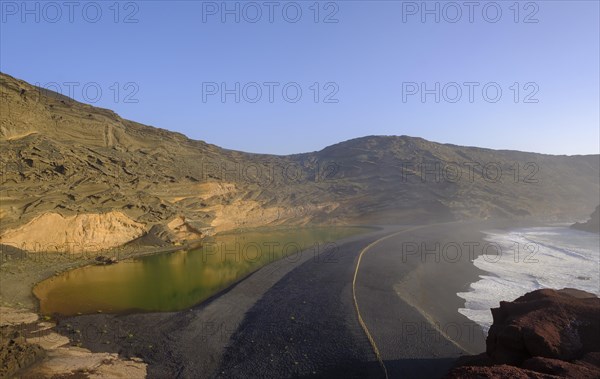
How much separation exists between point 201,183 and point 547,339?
3821cm

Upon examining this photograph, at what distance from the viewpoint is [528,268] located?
26609 millimetres

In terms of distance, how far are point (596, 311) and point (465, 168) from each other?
80053mm

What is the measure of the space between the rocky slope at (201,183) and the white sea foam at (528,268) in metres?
22.7

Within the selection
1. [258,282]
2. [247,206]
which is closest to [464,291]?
[258,282]

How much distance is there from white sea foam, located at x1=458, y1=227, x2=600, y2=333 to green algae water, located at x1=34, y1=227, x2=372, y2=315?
10139 millimetres

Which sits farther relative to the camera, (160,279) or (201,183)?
(201,183)

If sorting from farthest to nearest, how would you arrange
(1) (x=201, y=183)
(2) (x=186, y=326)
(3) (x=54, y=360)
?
(1) (x=201, y=183)
(2) (x=186, y=326)
(3) (x=54, y=360)

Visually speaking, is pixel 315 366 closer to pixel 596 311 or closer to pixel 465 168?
pixel 596 311

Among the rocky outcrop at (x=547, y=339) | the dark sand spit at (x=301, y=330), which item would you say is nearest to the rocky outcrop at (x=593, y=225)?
the dark sand spit at (x=301, y=330)

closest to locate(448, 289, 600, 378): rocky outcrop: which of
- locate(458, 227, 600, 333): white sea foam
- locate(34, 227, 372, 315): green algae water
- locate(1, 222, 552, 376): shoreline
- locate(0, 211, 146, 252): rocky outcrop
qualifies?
locate(1, 222, 552, 376): shoreline

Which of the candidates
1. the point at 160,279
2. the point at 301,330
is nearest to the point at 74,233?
the point at 160,279

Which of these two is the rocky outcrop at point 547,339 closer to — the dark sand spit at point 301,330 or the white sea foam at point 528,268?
the dark sand spit at point 301,330

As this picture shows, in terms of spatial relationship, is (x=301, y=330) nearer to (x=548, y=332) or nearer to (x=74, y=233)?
(x=548, y=332)

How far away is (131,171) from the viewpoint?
35062 mm
